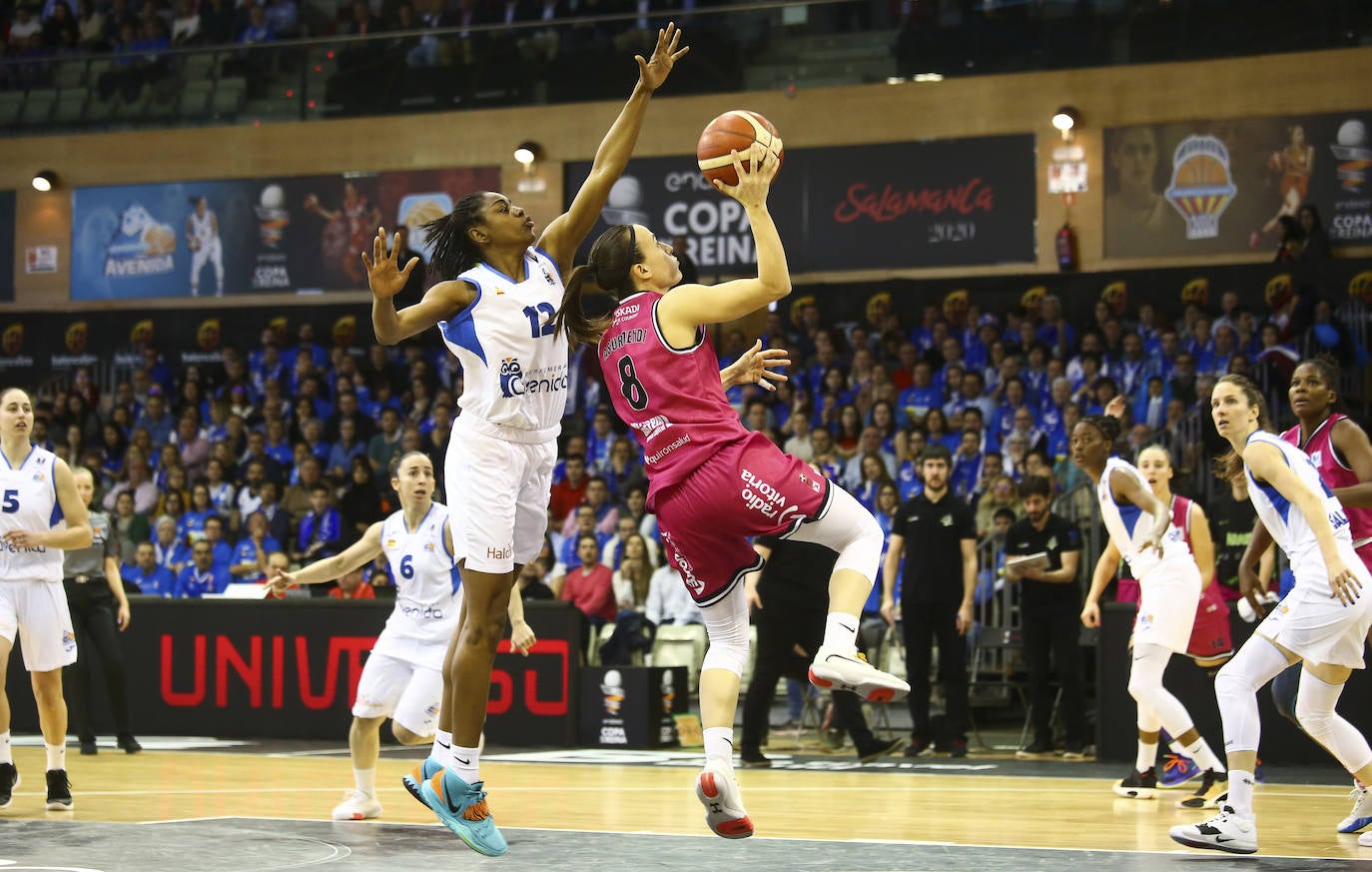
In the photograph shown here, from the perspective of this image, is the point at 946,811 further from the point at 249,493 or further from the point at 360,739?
the point at 249,493

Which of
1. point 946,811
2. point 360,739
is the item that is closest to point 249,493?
point 360,739

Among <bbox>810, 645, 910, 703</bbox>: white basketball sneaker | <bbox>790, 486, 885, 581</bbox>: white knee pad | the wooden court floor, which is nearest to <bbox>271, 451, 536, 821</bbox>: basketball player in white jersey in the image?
the wooden court floor

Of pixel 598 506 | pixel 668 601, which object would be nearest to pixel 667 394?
pixel 668 601

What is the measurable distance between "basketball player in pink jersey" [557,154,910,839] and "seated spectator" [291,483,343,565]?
10358 mm

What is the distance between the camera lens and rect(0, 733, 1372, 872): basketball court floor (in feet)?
20.1

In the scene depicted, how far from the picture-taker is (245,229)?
20.8 meters

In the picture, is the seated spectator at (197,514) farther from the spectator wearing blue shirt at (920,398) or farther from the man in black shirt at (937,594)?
the man in black shirt at (937,594)

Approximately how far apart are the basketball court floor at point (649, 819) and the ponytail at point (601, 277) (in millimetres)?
1955

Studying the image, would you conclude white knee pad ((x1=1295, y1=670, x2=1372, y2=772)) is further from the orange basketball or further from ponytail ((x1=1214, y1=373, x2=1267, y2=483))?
the orange basketball

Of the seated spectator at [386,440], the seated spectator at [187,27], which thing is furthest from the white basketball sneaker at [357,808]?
the seated spectator at [187,27]

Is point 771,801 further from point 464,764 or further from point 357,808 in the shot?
point 464,764

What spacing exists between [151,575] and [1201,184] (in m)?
11.6

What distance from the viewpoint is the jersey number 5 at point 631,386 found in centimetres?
562

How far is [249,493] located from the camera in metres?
17.2
